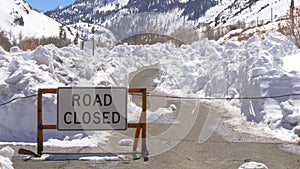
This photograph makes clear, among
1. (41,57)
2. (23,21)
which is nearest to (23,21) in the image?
(23,21)

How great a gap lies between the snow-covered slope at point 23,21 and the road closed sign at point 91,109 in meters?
133

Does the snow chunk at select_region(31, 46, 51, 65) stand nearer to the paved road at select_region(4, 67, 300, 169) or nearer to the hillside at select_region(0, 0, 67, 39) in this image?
the paved road at select_region(4, 67, 300, 169)

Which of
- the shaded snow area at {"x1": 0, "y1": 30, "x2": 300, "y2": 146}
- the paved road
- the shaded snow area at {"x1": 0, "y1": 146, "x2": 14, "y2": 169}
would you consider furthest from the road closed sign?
the shaded snow area at {"x1": 0, "y1": 30, "x2": 300, "y2": 146}

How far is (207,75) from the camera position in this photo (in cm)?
2048

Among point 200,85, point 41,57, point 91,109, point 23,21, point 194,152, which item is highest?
point 23,21

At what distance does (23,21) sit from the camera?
153375mm

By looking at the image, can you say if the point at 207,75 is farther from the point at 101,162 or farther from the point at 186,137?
the point at 101,162

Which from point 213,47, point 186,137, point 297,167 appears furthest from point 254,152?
point 213,47

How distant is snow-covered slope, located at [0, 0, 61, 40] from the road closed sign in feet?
436

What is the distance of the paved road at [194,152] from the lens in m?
7.43

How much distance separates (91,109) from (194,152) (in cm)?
202

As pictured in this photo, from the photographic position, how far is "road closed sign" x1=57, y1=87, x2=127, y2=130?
25.8 feet

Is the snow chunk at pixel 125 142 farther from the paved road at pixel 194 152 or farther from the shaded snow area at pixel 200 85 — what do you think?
the shaded snow area at pixel 200 85

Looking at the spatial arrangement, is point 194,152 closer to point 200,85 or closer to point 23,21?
point 200,85
